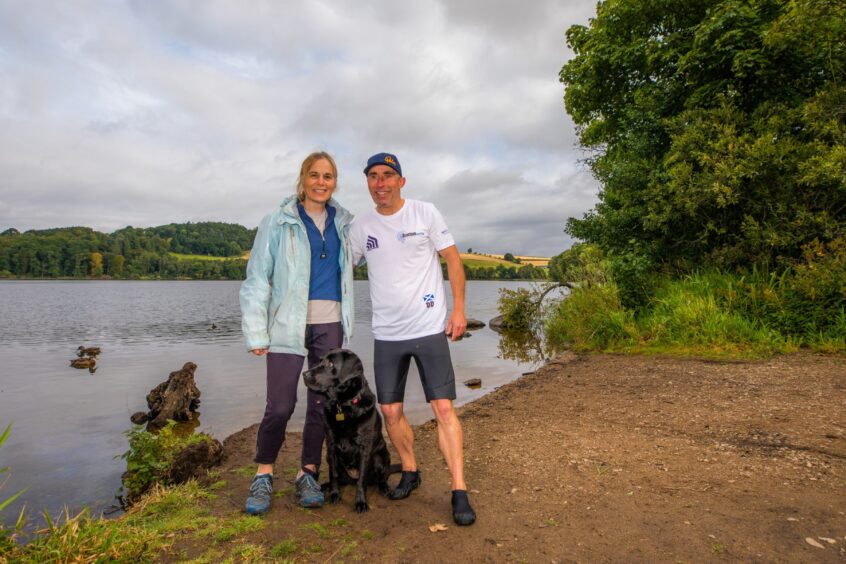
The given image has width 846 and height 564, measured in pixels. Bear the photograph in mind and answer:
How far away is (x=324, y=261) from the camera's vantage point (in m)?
4.29

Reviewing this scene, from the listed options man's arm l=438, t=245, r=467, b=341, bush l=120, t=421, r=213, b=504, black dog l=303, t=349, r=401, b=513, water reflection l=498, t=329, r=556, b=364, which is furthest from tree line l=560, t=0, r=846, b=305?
bush l=120, t=421, r=213, b=504

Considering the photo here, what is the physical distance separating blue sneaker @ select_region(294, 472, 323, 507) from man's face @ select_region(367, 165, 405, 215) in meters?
2.46

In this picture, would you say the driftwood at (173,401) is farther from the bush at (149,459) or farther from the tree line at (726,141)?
the tree line at (726,141)

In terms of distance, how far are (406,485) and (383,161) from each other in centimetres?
285

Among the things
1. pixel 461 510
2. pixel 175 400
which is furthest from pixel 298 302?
pixel 175 400

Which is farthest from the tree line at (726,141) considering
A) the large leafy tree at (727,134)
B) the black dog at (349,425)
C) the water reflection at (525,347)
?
the black dog at (349,425)

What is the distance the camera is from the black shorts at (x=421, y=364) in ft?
12.6

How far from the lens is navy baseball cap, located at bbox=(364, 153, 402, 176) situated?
3924mm

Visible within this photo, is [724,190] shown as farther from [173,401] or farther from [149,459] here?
[173,401]

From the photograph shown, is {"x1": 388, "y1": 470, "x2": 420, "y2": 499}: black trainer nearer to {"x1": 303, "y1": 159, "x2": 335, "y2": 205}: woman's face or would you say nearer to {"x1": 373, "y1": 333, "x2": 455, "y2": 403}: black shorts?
{"x1": 373, "y1": 333, "x2": 455, "y2": 403}: black shorts

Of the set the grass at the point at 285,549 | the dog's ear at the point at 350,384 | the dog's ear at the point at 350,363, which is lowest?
the grass at the point at 285,549

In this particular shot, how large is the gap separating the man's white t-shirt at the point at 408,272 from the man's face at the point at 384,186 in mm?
98

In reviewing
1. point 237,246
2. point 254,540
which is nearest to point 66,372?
point 254,540

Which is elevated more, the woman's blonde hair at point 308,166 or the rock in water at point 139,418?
the woman's blonde hair at point 308,166
